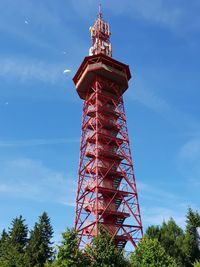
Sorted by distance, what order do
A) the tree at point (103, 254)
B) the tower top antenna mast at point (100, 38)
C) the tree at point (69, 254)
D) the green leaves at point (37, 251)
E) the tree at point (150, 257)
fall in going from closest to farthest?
the tree at point (69, 254)
the tree at point (103, 254)
the tree at point (150, 257)
the green leaves at point (37, 251)
the tower top antenna mast at point (100, 38)

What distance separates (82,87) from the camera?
46344 millimetres

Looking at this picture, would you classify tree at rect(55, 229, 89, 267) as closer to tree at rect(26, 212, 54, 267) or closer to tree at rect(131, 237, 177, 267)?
tree at rect(131, 237, 177, 267)

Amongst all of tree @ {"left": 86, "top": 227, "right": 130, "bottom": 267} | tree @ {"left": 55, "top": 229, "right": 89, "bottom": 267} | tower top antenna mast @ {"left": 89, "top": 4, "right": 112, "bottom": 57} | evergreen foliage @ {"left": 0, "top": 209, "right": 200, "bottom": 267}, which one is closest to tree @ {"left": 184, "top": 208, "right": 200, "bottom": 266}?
evergreen foliage @ {"left": 0, "top": 209, "right": 200, "bottom": 267}

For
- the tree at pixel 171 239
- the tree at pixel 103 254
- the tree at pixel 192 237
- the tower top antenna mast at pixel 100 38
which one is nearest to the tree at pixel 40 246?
the tree at pixel 103 254

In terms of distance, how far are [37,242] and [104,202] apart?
378 inches

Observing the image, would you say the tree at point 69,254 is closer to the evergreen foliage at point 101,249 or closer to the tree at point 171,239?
the evergreen foliage at point 101,249

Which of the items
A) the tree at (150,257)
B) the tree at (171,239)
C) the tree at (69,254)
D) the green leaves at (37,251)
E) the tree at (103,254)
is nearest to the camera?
the tree at (69,254)

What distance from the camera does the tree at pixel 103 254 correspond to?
26980 millimetres

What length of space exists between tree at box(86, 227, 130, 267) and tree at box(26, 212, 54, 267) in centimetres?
974

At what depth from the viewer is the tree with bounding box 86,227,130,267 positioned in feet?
88.5

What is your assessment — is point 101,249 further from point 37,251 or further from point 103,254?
point 37,251

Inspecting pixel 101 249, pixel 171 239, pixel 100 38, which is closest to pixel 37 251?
pixel 101 249

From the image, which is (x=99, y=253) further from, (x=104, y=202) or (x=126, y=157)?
(x=126, y=157)

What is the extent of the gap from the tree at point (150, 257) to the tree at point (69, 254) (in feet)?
20.8
